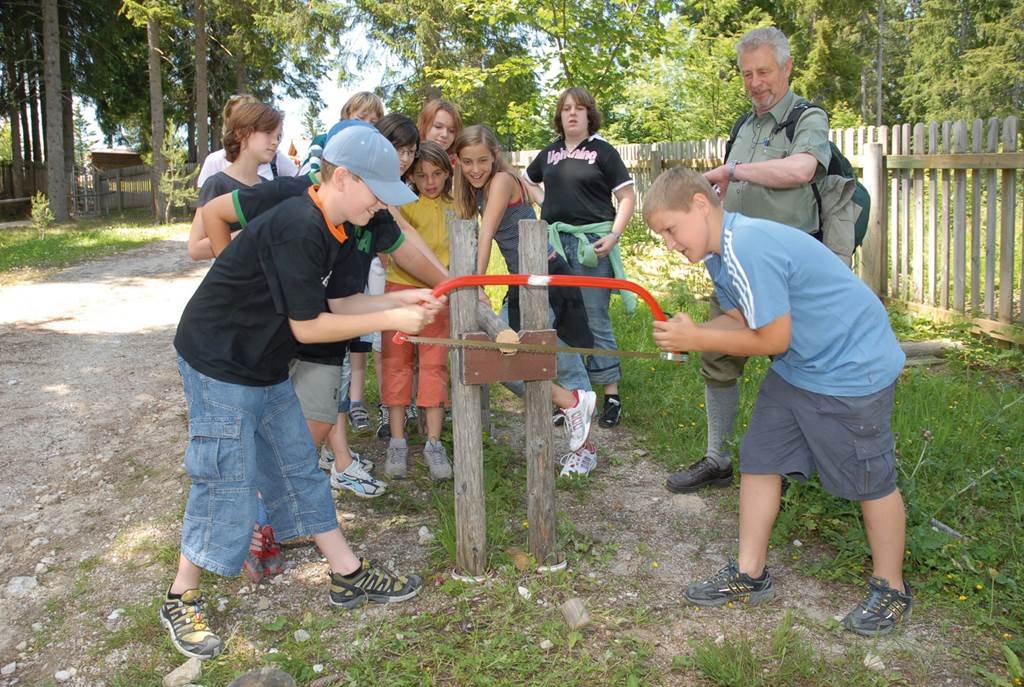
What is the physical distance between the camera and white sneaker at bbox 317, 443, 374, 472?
15.8 ft

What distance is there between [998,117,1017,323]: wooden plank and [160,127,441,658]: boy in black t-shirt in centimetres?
549

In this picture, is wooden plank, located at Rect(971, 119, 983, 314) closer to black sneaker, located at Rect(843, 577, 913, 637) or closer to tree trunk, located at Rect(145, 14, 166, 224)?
black sneaker, located at Rect(843, 577, 913, 637)

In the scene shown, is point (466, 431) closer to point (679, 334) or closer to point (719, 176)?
point (679, 334)

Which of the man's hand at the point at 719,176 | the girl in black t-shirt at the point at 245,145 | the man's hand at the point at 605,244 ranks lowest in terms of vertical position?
the man's hand at the point at 605,244

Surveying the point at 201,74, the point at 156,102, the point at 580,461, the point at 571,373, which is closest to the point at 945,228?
the point at 571,373

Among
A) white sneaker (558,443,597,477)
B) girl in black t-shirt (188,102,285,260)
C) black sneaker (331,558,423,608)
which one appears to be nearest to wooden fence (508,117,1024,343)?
white sneaker (558,443,597,477)

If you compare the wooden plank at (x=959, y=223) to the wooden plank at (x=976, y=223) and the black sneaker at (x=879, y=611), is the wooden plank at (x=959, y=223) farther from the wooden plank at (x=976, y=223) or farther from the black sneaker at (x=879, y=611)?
the black sneaker at (x=879, y=611)

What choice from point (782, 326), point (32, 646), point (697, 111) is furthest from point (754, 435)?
point (697, 111)

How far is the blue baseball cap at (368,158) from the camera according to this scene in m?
3.02

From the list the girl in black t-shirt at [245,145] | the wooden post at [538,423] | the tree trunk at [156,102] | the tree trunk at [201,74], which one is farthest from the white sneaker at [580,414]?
the tree trunk at [201,74]

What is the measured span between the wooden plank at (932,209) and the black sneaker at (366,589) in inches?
242

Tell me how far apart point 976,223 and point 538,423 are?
5.39 meters

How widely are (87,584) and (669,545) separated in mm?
2543

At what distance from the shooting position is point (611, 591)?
3.57 meters
